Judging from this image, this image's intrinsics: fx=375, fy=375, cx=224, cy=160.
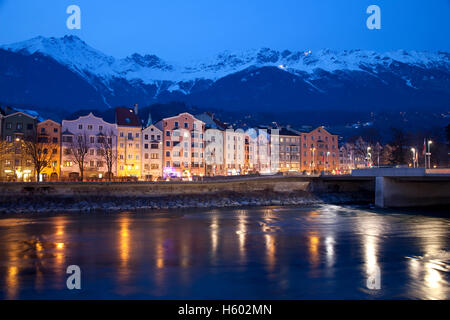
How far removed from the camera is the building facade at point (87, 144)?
265 feet

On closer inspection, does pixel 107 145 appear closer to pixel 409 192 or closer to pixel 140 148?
pixel 140 148

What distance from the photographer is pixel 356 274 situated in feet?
71.7

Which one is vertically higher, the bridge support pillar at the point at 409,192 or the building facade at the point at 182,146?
the building facade at the point at 182,146

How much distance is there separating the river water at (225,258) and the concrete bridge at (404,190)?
46.3ft

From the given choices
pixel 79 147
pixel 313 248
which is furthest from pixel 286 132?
pixel 313 248

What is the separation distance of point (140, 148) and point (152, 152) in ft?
9.60

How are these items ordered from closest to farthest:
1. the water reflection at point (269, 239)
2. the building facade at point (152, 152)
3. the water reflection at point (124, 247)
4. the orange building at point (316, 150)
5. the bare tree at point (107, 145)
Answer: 1. the water reflection at point (124, 247)
2. the water reflection at point (269, 239)
3. the bare tree at point (107, 145)
4. the building facade at point (152, 152)
5. the orange building at point (316, 150)

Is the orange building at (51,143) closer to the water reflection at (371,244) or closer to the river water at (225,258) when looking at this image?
the river water at (225,258)

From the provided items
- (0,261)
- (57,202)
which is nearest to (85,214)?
(57,202)

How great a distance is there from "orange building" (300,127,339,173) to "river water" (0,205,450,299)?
71.1 meters

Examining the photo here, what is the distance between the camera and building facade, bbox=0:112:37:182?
7612 cm

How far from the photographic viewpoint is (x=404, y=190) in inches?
2461

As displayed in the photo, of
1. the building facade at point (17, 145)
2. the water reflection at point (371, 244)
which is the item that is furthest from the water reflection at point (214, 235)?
the building facade at point (17, 145)
